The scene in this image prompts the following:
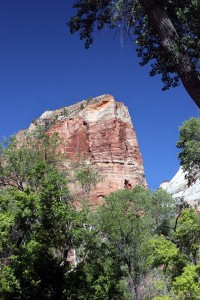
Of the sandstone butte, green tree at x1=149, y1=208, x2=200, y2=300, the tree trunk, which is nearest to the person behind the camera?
the tree trunk

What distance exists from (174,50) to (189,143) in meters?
29.1

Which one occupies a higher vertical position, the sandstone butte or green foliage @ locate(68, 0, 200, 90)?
the sandstone butte

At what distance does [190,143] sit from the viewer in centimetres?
3453

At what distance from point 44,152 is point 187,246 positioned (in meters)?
15.3

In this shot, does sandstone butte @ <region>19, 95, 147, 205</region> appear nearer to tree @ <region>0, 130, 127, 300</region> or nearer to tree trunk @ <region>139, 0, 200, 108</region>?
tree @ <region>0, 130, 127, 300</region>

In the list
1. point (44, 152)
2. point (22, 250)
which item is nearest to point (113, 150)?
point (44, 152)

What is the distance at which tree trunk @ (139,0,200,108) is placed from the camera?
6020 millimetres

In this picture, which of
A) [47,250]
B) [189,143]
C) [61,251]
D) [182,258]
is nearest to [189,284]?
[182,258]

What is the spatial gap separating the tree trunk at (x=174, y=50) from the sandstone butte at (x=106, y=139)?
59758 millimetres

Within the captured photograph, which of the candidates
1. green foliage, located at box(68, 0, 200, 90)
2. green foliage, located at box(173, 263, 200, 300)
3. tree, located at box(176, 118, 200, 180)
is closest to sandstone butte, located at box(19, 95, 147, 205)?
tree, located at box(176, 118, 200, 180)

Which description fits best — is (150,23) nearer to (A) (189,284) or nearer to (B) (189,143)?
(A) (189,284)

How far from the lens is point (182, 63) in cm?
627

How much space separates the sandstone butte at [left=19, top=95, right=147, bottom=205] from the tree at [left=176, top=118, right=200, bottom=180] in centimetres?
3109

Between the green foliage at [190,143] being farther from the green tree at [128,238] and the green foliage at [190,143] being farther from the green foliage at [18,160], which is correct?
the green foliage at [18,160]
